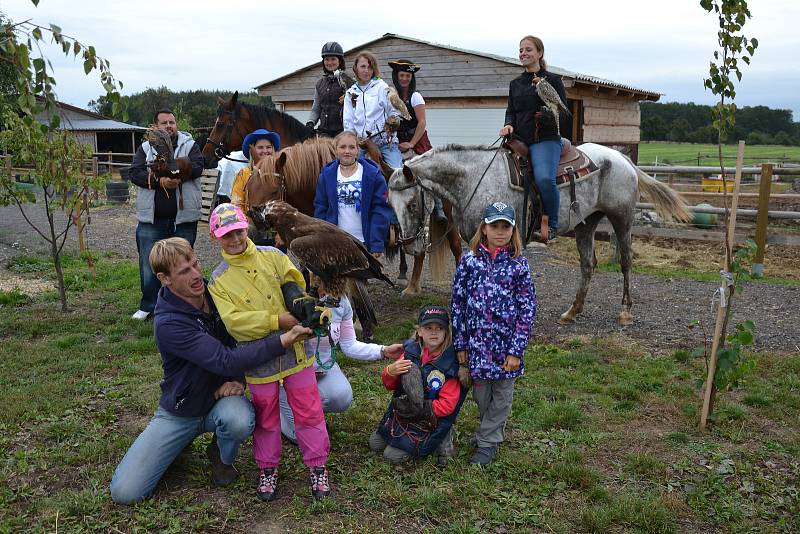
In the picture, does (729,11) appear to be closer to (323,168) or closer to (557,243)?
(323,168)

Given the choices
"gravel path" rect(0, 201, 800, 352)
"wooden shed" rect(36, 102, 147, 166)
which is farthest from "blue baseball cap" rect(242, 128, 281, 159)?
"wooden shed" rect(36, 102, 147, 166)

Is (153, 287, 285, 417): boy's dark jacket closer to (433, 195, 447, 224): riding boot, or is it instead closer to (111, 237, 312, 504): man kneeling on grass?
(111, 237, 312, 504): man kneeling on grass

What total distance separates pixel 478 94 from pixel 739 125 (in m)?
54.2

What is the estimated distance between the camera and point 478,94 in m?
15.2

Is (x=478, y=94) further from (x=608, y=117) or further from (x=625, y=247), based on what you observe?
(x=625, y=247)

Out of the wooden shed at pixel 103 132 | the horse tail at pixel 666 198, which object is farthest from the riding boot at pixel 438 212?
the wooden shed at pixel 103 132

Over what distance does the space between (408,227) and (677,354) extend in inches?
110

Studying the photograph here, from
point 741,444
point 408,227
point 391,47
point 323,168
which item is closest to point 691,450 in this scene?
point 741,444

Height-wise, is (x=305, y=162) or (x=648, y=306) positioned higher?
(x=305, y=162)

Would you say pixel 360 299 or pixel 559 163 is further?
pixel 559 163

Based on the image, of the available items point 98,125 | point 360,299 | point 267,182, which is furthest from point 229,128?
point 98,125

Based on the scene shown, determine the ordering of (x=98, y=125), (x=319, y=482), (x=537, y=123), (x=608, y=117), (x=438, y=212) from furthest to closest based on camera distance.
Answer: (x=98, y=125) < (x=608, y=117) < (x=438, y=212) < (x=537, y=123) < (x=319, y=482)

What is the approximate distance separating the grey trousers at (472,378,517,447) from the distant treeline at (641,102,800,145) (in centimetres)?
5942

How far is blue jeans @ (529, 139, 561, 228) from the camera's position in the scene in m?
6.47
